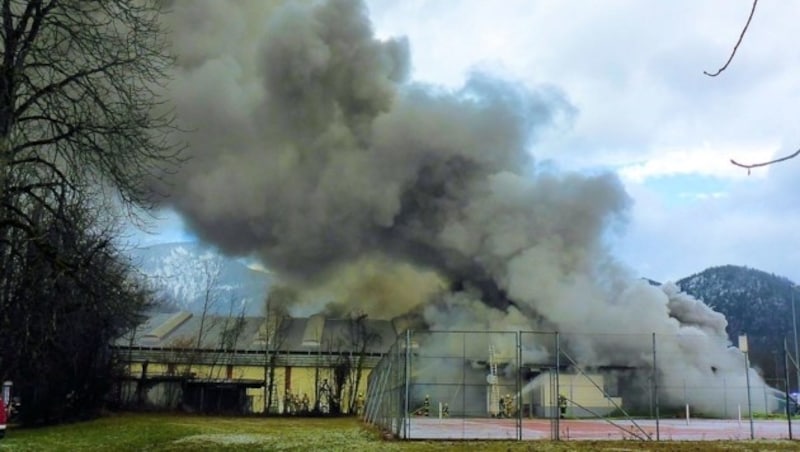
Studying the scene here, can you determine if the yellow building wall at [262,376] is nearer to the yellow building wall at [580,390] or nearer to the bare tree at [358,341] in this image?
the bare tree at [358,341]

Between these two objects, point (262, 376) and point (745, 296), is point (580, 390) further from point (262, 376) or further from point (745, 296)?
point (745, 296)

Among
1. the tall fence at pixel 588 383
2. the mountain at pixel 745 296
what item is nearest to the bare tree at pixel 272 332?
the tall fence at pixel 588 383

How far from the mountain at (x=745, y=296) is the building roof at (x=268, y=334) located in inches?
921

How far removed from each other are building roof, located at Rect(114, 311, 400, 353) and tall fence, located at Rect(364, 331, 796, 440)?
13.8m

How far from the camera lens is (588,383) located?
3138 cm

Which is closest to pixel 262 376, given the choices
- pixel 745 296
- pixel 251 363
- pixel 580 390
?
pixel 251 363

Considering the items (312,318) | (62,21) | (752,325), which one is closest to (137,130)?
(62,21)

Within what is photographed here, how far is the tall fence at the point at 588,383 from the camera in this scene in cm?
2675

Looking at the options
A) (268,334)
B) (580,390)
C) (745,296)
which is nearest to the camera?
(580,390)

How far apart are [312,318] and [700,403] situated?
24825mm

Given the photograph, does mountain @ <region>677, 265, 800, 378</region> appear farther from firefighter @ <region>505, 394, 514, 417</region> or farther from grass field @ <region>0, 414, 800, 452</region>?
grass field @ <region>0, 414, 800, 452</region>

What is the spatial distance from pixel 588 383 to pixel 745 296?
175 feet

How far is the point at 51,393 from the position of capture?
2956 cm

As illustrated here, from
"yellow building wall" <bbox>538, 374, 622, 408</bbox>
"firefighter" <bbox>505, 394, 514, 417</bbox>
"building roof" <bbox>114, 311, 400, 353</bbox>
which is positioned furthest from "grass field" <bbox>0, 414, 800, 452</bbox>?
"building roof" <bbox>114, 311, 400, 353</bbox>
